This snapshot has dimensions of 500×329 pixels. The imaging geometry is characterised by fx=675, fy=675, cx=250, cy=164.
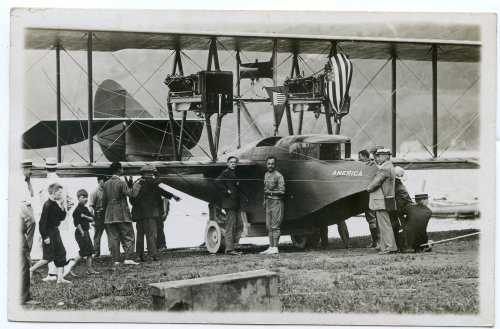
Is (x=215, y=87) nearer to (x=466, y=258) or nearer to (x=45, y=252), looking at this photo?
(x=45, y=252)

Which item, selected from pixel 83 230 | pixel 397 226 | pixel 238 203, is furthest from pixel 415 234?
pixel 83 230

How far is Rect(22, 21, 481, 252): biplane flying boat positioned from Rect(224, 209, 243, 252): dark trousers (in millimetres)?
93

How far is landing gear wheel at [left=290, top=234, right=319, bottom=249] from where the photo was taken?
917 cm

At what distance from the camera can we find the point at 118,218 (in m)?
8.34

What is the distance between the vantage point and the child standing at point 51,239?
799 centimetres

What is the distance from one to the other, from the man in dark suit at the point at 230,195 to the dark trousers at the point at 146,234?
3.21 ft

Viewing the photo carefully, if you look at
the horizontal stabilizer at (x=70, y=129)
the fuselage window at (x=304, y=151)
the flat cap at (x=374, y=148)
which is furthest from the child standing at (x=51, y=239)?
the flat cap at (x=374, y=148)

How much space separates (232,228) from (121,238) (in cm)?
146

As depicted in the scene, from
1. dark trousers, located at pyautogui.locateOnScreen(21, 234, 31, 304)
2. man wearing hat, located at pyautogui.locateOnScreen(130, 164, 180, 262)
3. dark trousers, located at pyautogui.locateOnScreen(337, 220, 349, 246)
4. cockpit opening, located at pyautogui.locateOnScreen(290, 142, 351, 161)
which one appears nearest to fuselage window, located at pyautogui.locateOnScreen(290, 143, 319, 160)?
cockpit opening, located at pyautogui.locateOnScreen(290, 142, 351, 161)

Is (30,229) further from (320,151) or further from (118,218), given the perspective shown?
(320,151)

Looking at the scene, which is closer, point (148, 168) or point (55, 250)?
point (55, 250)

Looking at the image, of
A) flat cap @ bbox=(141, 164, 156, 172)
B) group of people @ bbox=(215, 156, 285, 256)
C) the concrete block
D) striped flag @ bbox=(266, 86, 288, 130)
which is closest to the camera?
the concrete block

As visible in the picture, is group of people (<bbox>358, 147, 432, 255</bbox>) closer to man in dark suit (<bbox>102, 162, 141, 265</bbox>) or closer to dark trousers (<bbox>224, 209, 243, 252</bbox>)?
dark trousers (<bbox>224, 209, 243, 252</bbox>)

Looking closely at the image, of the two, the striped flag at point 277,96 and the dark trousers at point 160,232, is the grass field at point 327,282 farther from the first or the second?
the striped flag at point 277,96
